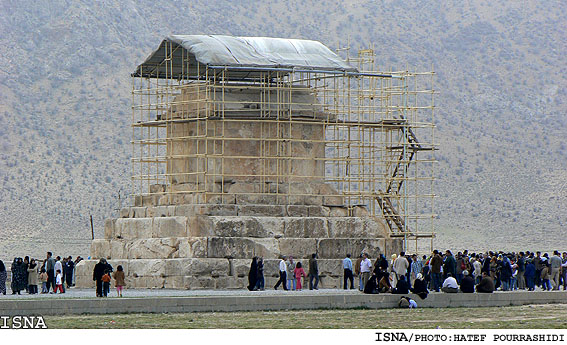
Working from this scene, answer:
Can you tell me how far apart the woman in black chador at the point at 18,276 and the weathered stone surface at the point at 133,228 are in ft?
13.1

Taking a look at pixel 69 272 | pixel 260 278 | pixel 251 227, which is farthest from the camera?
pixel 69 272

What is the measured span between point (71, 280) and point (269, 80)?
902cm

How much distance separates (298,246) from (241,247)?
180 centimetres

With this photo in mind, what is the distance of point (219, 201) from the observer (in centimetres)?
3841

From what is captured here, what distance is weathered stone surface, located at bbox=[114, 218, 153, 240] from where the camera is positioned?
3894 centimetres

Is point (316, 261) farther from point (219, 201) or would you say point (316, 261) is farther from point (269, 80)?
point (269, 80)

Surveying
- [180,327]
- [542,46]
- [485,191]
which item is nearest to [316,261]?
[180,327]

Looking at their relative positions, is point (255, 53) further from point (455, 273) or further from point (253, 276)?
point (455, 273)

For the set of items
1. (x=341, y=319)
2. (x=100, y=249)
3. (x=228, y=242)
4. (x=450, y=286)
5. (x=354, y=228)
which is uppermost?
(x=354, y=228)

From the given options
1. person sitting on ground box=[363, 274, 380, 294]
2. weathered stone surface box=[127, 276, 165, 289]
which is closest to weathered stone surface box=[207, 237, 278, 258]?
weathered stone surface box=[127, 276, 165, 289]

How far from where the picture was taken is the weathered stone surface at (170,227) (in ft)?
123

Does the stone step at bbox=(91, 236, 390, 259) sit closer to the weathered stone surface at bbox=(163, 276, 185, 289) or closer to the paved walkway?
the weathered stone surface at bbox=(163, 276, 185, 289)

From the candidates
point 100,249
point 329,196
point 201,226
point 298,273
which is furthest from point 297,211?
point 100,249

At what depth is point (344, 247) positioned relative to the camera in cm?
3834
